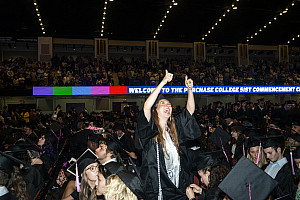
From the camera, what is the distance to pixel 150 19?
74.9 feet

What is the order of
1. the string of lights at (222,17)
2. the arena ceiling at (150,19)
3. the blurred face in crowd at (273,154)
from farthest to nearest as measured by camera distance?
1. the string of lights at (222,17)
2. the arena ceiling at (150,19)
3. the blurred face in crowd at (273,154)

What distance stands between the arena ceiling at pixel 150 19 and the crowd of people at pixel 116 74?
2.87 m

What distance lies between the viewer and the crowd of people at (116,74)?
1706 cm

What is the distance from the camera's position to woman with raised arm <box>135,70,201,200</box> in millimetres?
3029

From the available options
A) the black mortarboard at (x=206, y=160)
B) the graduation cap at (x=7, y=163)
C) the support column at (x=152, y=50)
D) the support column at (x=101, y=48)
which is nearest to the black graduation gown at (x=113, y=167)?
the black mortarboard at (x=206, y=160)

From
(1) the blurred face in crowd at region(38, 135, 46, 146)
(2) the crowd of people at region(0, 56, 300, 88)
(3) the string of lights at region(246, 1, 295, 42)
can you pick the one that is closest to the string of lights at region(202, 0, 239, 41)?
(2) the crowd of people at region(0, 56, 300, 88)

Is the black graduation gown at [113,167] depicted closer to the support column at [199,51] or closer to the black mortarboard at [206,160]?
the black mortarboard at [206,160]

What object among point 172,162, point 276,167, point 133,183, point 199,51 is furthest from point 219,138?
point 199,51

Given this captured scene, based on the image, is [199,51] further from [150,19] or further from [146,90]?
[146,90]

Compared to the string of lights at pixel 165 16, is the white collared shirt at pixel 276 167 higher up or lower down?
lower down

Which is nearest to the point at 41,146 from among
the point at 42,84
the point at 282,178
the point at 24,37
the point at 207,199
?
the point at 207,199

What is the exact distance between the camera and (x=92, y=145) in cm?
492

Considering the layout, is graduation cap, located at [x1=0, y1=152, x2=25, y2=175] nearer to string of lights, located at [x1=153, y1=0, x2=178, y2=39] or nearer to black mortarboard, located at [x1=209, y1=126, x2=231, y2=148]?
black mortarboard, located at [x1=209, y1=126, x2=231, y2=148]

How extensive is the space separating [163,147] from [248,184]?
997mm
